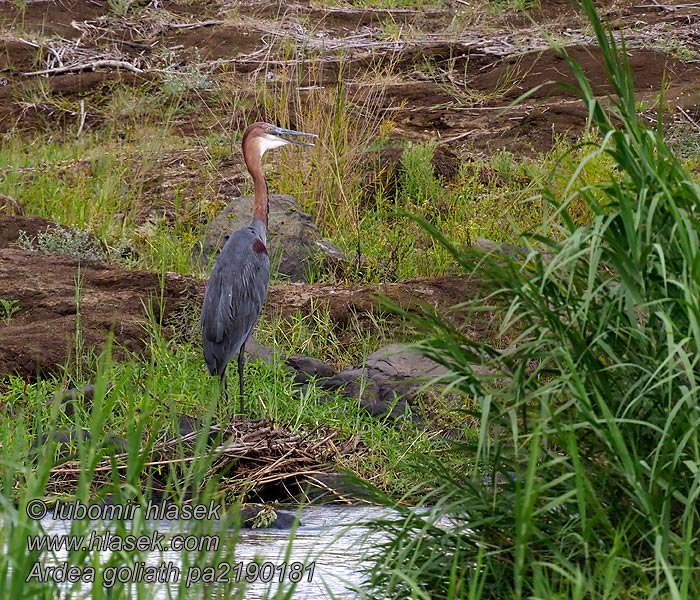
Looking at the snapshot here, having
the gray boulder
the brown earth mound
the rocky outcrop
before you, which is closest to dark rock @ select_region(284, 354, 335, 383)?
the brown earth mound

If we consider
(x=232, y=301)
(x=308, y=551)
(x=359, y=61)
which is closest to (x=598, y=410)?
(x=308, y=551)

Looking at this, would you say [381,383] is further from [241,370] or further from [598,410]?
[598,410]

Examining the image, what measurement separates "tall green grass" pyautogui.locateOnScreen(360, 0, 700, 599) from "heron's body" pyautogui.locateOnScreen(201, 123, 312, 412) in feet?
9.24

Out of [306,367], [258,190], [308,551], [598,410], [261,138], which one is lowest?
[306,367]

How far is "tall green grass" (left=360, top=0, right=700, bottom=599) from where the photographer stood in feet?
9.90

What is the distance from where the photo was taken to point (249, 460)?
18.5 ft

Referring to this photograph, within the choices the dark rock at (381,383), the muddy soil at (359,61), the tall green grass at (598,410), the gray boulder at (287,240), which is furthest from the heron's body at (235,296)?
the tall green grass at (598,410)

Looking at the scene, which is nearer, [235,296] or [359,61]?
[235,296]

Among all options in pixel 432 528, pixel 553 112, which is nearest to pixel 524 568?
pixel 432 528

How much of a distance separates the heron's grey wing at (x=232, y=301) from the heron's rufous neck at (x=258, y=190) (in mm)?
408

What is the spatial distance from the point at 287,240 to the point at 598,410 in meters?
5.22

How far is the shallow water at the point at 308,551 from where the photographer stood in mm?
4188

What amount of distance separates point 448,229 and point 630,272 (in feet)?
18.2

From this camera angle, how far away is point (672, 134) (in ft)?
34.3
